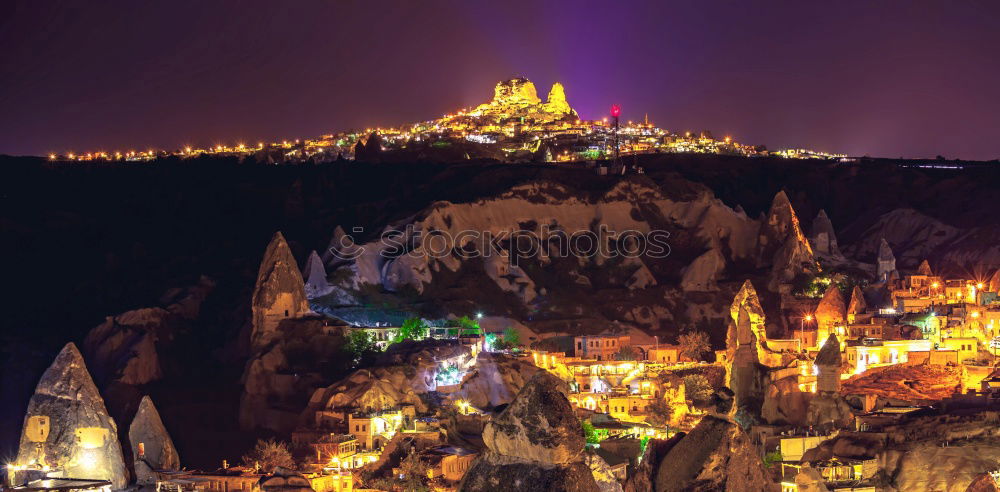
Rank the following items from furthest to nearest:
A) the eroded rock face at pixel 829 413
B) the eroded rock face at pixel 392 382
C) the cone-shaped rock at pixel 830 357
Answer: the eroded rock face at pixel 392 382, the cone-shaped rock at pixel 830 357, the eroded rock face at pixel 829 413

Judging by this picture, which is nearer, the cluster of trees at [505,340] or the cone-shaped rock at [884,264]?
the cluster of trees at [505,340]

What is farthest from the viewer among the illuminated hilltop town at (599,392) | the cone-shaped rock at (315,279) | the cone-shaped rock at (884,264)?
the cone-shaped rock at (884,264)

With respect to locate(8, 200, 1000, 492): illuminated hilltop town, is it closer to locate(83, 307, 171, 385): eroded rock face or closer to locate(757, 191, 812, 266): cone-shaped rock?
locate(83, 307, 171, 385): eroded rock face

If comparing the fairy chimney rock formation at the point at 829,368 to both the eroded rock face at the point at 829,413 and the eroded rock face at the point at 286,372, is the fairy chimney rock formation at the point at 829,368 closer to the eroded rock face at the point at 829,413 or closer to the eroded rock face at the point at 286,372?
the eroded rock face at the point at 829,413

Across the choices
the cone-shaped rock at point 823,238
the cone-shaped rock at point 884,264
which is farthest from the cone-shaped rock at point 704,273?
the cone-shaped rock at point 884,264

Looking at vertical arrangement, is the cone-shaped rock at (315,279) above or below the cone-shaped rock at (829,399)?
above

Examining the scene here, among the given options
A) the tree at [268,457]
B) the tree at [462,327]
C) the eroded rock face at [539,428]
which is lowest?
the tree at [268,457]
